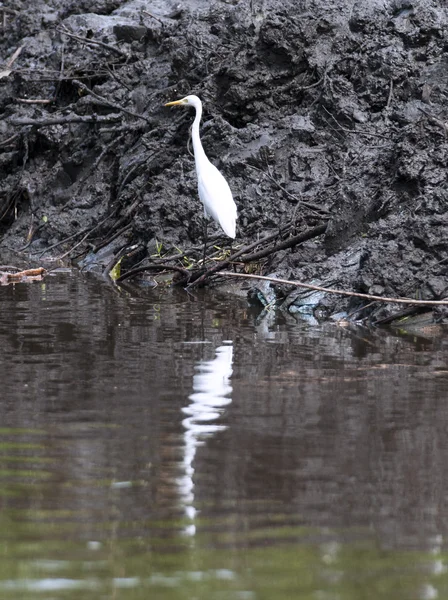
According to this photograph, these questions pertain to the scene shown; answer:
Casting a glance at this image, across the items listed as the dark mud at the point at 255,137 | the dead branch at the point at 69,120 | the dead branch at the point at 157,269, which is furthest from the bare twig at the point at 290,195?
the dead branch at the point at 69,120

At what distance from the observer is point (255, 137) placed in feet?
39.7

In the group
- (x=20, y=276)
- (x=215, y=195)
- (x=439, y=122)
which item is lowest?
(x=20, y=276)

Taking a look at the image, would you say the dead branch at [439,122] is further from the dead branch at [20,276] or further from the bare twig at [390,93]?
the dead branch at [20,276]

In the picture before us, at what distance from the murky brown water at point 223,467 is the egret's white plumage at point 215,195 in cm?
318

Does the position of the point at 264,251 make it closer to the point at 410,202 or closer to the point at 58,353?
the point at 410,202

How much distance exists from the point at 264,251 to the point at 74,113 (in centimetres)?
551

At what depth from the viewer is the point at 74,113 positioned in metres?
14.5

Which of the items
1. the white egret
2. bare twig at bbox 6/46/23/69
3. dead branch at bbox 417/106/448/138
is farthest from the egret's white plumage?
bare twig at bbox 6/46/23/69

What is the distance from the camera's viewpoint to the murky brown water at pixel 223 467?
118 inches

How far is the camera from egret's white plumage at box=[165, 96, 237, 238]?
10422mm

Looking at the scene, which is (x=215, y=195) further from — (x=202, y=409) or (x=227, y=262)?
(x=202, y=409)

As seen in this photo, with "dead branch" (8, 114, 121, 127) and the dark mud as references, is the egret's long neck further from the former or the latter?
"dead branch" (8, 114, 121, 127)

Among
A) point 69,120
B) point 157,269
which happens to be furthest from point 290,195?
point 69,120

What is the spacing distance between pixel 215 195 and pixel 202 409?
19.0ft
